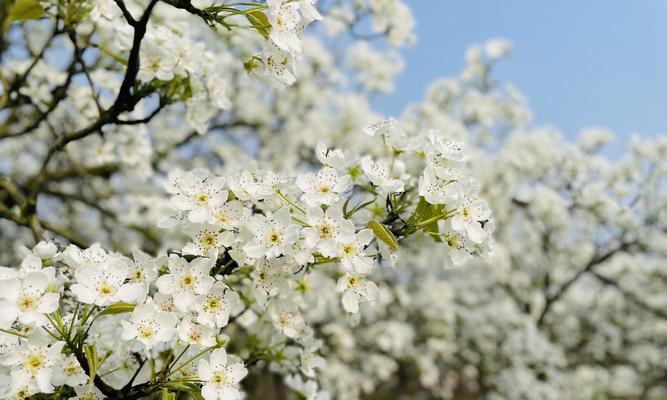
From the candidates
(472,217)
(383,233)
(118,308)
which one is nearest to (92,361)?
(118,308)

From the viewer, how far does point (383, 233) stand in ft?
5.40

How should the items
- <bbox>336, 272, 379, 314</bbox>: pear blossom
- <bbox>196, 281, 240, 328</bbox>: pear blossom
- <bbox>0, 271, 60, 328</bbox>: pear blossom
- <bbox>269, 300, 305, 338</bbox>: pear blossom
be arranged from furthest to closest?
<bbox>269, 300, 305, 338</bbox>: pear blossom, <bbox>336, 272, 379, 314</bbox>: pear blossom, <bbox>196, 281, 240, 328</bbox>: pear blossom, <bbox>0, 271, 60, 328</bbox>: pear blossom

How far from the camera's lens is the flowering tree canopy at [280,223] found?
155 cm

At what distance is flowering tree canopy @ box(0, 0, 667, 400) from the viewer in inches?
61.2

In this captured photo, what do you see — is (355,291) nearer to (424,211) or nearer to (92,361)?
(424,211)

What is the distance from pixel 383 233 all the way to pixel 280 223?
295 mm

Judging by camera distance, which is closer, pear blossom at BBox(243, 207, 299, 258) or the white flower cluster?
the white flower cluster

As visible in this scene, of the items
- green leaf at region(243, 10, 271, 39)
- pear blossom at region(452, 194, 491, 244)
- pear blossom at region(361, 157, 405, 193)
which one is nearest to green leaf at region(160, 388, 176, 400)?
pear blossom at region(361, 157, 405, 193)

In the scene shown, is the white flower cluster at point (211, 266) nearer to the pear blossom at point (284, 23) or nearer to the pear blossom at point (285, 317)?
the pear blossom at point (285, 317)

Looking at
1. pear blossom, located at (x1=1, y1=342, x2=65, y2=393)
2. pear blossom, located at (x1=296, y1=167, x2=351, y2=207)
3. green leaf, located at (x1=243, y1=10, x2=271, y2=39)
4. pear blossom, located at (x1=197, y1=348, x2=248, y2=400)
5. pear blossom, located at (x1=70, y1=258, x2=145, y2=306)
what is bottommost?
pear blossom, located at (x1=1, y1=342, x2=65, y2=393)

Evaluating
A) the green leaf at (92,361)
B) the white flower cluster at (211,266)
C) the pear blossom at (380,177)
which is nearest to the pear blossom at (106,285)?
the white flower cluster at (211,266)

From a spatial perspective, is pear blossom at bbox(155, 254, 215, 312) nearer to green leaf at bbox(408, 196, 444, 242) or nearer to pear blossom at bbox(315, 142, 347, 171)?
pear blossom at bbox(315, 142, 347, 171)

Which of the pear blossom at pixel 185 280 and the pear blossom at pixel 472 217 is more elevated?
the pear blossom at pixel 472 217

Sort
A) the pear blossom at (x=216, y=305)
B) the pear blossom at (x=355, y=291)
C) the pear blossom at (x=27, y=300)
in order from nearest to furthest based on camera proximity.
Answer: the pear blossom at (x=27, y=300) < the pear blossom at (x=216, y=305) < the pear blossom at (x=355, y=291)
